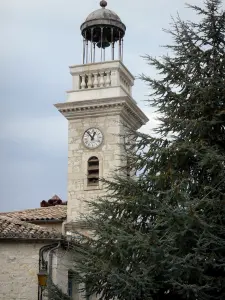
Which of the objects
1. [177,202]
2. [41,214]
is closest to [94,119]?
[41,214]

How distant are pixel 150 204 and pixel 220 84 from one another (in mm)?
2988

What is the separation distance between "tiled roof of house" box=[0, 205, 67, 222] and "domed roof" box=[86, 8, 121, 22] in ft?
29.3

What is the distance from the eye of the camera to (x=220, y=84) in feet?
48.0

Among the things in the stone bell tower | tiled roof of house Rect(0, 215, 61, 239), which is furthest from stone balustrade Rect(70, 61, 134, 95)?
tiled roof of house Rect(0, 215, 61, 239)

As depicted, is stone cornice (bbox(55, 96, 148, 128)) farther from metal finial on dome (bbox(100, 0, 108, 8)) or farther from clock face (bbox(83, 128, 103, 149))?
metal finial on dome (bbox(100, 0, 108, 8))

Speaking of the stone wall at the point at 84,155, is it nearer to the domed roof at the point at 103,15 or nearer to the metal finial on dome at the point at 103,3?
the domed roof at the point at 103,15

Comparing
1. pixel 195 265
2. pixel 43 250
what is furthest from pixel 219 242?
pixel 43 250

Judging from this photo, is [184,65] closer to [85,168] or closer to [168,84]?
[168,84]

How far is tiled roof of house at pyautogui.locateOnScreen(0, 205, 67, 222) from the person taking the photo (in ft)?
93.4

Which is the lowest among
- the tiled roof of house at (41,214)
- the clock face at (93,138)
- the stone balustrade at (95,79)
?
the tiled roof of house at (41,214)

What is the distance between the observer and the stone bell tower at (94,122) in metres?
29.4

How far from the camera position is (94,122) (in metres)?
30.0

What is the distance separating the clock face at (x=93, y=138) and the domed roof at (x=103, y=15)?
5.60 m

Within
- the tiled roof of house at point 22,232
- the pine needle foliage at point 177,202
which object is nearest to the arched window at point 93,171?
the tiled roof of house at point 22,232
